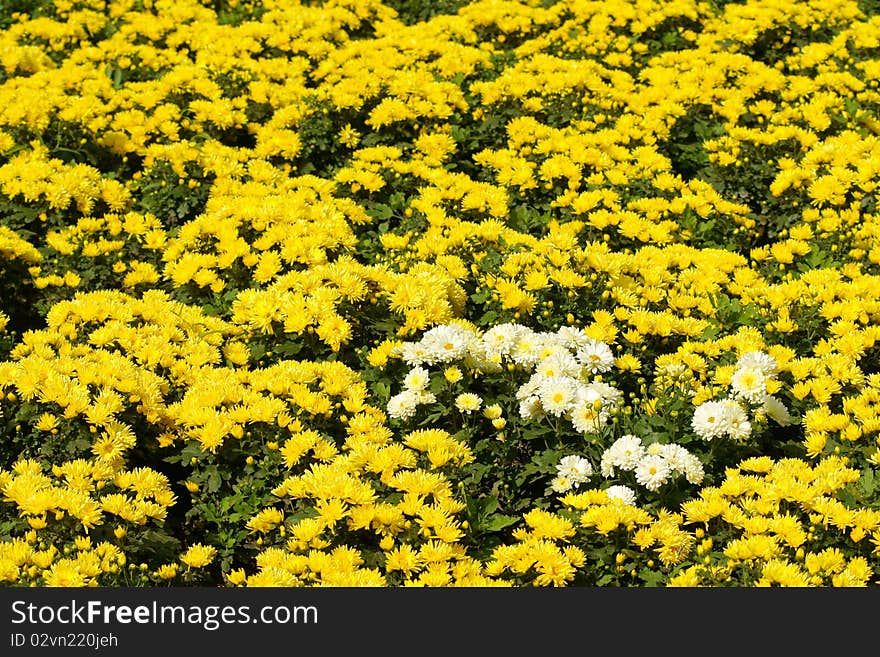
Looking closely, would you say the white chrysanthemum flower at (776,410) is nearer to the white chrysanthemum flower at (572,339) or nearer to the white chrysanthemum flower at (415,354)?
the white chrysanthemum flower at (572,339)

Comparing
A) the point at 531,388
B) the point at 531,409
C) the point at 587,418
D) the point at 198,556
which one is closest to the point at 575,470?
the point at 587,418

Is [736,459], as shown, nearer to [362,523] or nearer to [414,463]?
[414,463]

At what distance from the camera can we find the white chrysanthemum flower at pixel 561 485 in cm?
448

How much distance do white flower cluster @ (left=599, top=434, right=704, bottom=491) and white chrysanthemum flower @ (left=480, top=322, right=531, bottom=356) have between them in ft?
2.60

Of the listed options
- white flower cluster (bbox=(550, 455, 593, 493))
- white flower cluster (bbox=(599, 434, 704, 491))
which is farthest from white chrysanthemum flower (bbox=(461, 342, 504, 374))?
white flower cluster (bbox=(599, 434, 704, 491))

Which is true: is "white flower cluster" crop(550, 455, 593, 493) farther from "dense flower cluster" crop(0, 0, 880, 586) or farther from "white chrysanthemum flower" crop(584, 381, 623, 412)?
"white chrysanthemum flower" crop(584, 381, 623, 412)

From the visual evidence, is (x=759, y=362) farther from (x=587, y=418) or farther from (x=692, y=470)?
(x=587, y=418)

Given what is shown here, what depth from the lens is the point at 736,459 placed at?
471cm

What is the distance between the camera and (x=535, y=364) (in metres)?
5.01

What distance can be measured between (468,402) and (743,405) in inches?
50.8

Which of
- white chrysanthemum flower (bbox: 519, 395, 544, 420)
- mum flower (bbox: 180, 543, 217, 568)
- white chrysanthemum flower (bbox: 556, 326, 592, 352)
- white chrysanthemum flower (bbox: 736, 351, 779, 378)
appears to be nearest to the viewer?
mum flower (bbox: 180, 543, 217, 568)

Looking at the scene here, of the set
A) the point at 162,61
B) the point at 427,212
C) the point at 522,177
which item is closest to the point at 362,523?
the point at 427,212

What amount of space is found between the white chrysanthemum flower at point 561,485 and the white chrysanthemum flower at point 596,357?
0.71 metres

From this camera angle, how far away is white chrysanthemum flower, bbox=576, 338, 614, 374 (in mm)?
5051
